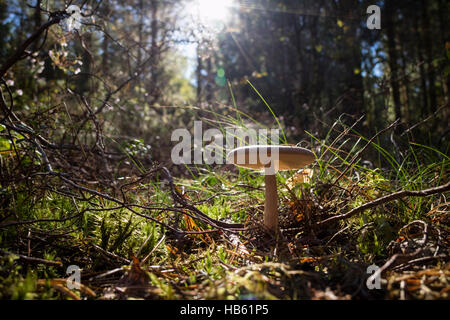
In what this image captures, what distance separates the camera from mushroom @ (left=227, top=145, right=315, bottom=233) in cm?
139

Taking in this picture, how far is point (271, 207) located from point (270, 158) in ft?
1.06

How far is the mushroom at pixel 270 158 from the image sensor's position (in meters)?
1.39

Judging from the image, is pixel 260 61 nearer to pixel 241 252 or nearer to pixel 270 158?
pixel 270 158

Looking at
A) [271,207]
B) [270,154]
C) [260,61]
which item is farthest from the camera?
[260,61]

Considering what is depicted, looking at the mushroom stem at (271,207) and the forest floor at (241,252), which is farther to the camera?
the mushroom stem at (271,207)

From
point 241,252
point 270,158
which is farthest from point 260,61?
point 241,252

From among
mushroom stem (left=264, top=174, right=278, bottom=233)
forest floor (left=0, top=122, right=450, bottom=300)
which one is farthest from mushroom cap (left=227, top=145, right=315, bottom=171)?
forest floor (left=0, top=122, right=450, bottom=300)

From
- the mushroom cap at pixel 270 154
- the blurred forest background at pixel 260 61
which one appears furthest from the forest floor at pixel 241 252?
the blurred forest background at pixel 260 61

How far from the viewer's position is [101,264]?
139 cm

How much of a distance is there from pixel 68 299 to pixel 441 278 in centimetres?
147

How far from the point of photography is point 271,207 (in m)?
1.60

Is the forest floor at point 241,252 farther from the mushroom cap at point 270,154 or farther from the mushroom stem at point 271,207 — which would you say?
the mushroom cap at point 270,154
